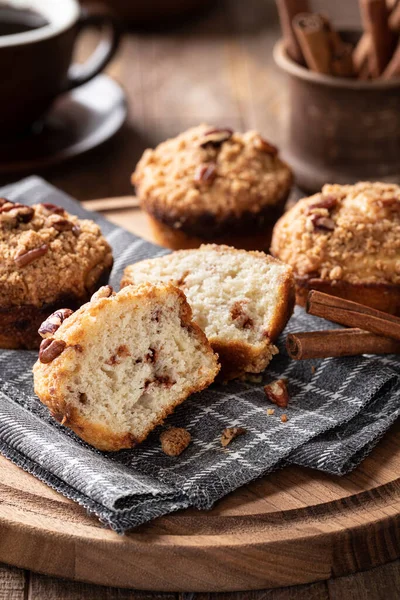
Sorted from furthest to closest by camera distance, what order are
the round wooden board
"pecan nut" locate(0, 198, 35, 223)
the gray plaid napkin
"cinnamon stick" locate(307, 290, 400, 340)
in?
"pecan nut" locate(0, 198, 35, 223) < "cinnamon stick" locate(307, 290, 400, 340) < the gray plaid napkin < the round wooden board

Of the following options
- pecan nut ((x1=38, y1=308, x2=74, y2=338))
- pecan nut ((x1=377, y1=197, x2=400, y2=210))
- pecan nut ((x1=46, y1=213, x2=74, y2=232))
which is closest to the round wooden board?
pecan nut ((x1=38, y1=308, x2=74, y2=338))

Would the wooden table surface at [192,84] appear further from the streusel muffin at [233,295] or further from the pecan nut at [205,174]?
the streusel muffin at [233,295]

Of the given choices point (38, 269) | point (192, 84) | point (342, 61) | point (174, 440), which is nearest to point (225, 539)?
point (174, 440)

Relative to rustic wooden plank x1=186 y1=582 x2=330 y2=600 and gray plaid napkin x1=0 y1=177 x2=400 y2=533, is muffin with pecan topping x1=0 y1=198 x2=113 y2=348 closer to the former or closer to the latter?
gray plaid napkin x1=0 y1=177 x2=400 y2=533

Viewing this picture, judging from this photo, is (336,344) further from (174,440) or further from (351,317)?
(174,440)

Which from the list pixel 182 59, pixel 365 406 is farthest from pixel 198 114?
pixel 365 406

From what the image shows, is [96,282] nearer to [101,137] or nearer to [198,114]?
[101,137]
